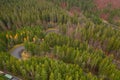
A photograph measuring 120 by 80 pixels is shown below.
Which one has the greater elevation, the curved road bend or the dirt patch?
the dirt patch

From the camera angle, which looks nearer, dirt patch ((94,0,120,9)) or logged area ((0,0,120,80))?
logged area ((0,0,120,80))

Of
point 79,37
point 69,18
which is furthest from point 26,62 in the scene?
point 69,18

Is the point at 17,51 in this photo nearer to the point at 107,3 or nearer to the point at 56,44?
the point at 56,44

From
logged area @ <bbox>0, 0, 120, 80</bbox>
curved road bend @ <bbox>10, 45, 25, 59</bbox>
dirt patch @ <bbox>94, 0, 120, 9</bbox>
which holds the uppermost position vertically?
dirt patch @ <bbox>94, 0, 120, 9</bbox>

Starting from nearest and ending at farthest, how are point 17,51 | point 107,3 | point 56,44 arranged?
point 17,51, point 56,44, point 107,3

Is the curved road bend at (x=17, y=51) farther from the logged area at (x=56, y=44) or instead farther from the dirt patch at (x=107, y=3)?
the dirt patch at (x=107, y=3)

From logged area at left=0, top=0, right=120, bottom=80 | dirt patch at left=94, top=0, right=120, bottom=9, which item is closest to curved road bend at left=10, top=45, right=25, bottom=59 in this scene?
logged area at left=0, top=0, right=120, bottom=80

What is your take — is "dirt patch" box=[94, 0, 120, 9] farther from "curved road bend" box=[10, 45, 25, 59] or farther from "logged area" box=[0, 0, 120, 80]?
A: "curved road bend" box=[10, 45, 25, 59]

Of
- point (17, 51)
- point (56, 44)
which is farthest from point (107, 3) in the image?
point (17, 51)

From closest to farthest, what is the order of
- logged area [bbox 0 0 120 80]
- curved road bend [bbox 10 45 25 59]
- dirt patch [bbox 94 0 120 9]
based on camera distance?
logged area [bbox 0 0 120 80] < curved road bend [bbox 10 45 25 59] < dirt patch [bbox 94 0 120 9]

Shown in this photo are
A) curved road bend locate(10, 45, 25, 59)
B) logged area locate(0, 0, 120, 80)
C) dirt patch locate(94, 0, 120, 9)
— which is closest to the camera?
logged area locate(0, 0, 120, 80)
